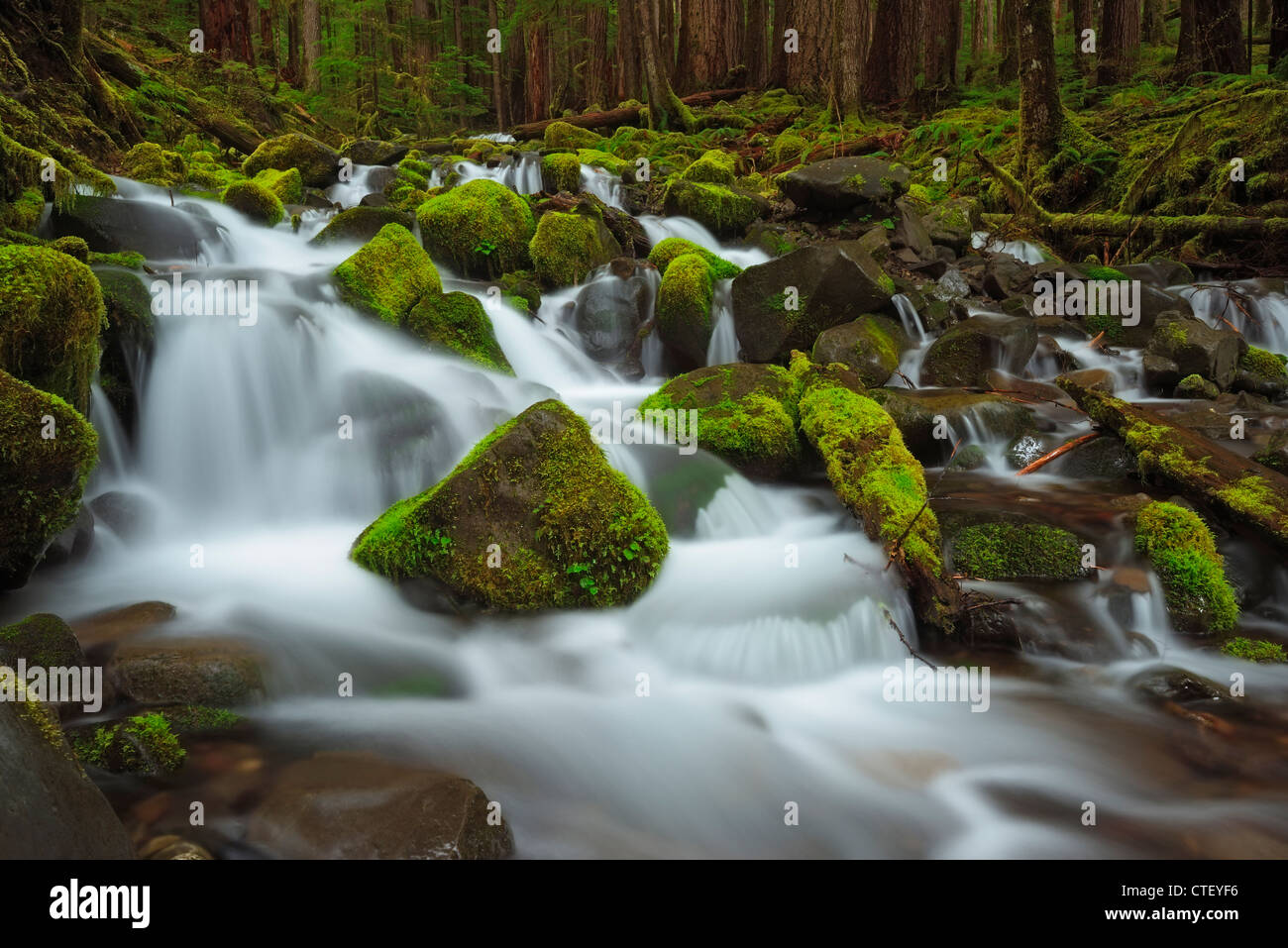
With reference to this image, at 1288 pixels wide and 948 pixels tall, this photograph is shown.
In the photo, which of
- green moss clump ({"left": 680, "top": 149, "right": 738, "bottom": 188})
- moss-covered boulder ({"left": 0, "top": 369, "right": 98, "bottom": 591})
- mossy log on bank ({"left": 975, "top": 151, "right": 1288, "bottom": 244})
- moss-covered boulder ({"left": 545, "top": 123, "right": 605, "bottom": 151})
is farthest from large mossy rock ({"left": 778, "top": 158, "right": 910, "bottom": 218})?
moss-covered boulder ({"left": 0, "top": 369, "right": 98, "bottom": 591})

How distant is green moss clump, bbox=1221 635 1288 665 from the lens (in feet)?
14.1

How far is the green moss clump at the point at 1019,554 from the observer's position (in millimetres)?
4891

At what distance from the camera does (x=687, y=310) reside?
9172mm

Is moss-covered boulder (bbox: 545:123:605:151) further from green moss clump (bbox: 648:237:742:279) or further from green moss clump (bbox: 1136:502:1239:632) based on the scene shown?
green moss clump (bbox: 1136:502:1239:632)

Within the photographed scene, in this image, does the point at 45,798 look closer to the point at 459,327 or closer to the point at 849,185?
the point at 459,327

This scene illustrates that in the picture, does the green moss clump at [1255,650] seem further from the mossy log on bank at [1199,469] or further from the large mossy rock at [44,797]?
the large mossy rock at [44,797]

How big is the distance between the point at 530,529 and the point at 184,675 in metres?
1.88

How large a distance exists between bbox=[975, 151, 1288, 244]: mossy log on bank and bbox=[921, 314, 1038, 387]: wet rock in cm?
525

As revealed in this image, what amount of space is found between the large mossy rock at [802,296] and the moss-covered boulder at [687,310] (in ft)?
1.67

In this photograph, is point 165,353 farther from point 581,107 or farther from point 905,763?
point 581,107

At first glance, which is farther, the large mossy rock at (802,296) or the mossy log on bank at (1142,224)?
the mossy log on bank at (1142,224)

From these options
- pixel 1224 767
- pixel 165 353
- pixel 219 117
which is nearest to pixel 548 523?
pixel 1224 767

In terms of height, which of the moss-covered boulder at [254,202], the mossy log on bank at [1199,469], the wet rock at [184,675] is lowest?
the wet rock at [184,675]

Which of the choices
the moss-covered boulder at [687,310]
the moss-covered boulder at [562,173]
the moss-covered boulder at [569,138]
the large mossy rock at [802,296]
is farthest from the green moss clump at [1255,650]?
the moss-covered boulder at [569,138]
